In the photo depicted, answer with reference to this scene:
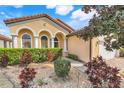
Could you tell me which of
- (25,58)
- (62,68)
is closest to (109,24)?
(62,68)

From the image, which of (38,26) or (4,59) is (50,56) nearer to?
(38,26)

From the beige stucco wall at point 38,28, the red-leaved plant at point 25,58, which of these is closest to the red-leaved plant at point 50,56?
the beige stucco wall at point 38,28

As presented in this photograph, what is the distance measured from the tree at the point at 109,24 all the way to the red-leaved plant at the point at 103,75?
1097 millimetres

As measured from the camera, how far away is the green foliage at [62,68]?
10203 millimetres

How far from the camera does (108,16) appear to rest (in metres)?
7.99

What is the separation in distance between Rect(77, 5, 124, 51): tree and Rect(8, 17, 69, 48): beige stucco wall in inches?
117

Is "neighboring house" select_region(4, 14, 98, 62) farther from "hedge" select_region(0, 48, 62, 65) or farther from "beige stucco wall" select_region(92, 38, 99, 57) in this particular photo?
"hedge" select_region(0, 48, 62, 65)

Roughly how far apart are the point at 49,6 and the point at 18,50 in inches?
127

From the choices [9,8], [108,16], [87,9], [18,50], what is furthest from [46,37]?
[108,16]

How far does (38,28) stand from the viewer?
442 inches

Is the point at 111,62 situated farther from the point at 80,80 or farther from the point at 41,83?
the point at 41,83

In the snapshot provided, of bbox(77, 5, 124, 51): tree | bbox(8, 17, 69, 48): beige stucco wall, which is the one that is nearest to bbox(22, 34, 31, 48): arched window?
bbox(8, 17, 69, 48): beige stucco wall

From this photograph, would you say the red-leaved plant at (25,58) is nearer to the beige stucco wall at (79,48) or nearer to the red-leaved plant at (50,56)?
the red-leaved plant at (50,56)
